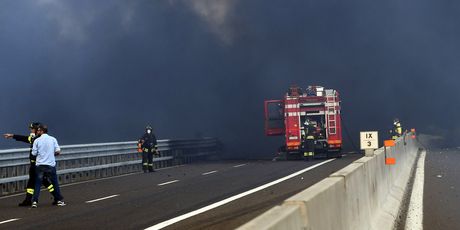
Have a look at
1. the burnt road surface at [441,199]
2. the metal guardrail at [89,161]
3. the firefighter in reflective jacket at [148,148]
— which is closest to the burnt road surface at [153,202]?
the metal guardrail at [89,161]

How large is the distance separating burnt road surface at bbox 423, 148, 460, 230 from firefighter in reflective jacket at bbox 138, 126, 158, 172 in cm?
914

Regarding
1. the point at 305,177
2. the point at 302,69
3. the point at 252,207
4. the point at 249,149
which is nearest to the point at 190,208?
the point at 252,207

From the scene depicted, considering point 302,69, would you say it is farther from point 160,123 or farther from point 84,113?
point 84,113

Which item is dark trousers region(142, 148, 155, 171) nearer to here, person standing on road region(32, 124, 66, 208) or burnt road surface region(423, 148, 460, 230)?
burnt road surface region(423, 148, 460, 230)

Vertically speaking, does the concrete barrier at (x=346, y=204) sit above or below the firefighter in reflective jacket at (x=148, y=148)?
below

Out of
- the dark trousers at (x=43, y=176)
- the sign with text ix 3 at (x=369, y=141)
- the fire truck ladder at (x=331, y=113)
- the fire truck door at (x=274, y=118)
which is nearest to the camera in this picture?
the dark trousers at (x=43, y=176)

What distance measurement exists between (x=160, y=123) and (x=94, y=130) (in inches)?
214

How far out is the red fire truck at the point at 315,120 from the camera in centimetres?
2941

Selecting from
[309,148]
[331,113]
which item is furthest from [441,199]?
[331,113]

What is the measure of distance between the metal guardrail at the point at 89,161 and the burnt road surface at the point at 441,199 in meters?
10.1

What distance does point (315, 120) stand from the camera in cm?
3033

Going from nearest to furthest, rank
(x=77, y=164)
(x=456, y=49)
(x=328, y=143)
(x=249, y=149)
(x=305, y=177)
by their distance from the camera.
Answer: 1. (x=305, y=177)
2. (x=77, y=164)
3. (x=328, y=143)
4. (x=249, y=149)
5. (x=456, y=49)

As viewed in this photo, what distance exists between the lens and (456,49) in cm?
5603

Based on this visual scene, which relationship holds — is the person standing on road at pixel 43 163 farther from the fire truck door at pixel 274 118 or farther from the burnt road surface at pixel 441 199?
the fire truck door at pixel 274 118
